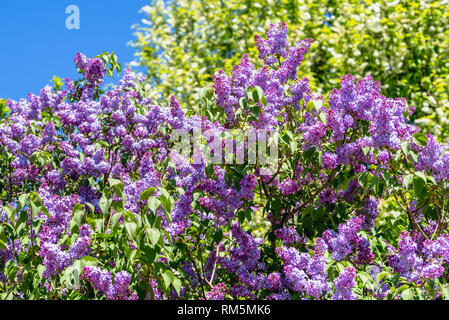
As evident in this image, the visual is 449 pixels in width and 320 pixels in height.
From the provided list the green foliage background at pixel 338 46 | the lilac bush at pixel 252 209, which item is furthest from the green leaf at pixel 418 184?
the green foliage background at pixel 338 46

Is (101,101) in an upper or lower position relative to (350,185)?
upper

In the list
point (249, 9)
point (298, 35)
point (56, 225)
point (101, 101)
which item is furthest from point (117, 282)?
point (249, 9)

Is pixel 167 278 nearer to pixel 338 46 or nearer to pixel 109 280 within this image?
pixel 109 280

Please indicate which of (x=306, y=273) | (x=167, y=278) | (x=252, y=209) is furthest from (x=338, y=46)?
(x=167, y=278)

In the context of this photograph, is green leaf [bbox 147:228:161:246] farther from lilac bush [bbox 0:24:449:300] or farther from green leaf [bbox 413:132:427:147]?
green leaf [bbox 413:132:427:147]

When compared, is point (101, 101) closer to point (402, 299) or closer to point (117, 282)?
point (117, 282)

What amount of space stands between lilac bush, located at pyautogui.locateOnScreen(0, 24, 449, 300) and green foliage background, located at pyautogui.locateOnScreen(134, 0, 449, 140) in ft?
21.0

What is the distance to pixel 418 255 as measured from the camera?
3.29 metres

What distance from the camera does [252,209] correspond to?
12.5 feet

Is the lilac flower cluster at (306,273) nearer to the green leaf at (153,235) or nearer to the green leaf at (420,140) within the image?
the green leaf at (153,235)

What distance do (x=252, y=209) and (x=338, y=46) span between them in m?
8.20

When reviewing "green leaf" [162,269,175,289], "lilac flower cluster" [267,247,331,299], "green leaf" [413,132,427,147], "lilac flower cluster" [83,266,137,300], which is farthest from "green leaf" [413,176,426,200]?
"lilac flower cluster" [83,266,137,300]

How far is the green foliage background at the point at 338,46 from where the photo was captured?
10984mm
